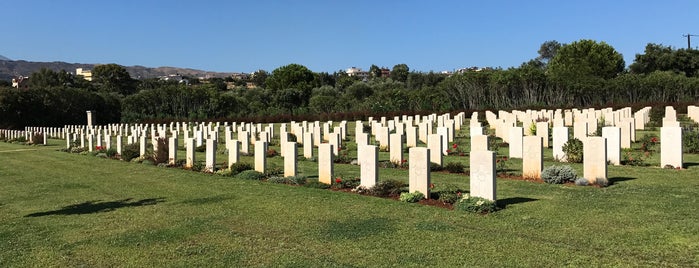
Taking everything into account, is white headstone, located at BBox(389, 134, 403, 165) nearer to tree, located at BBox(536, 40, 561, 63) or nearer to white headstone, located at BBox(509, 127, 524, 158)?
white headstone, located at BBox(509, 127, 524, 158)

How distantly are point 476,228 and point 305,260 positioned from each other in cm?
254

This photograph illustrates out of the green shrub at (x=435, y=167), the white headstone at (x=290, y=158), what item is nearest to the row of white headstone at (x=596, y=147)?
the green shrub at (x=435, y=167)

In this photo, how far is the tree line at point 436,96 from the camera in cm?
5003

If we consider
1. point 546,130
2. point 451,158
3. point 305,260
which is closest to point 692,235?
point 305,260

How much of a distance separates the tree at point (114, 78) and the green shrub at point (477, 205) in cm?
10989

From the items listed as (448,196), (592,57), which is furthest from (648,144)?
(592,57)

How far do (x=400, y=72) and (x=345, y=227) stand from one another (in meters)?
116

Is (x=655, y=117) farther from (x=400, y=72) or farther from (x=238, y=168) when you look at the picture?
(x=400, y=72)

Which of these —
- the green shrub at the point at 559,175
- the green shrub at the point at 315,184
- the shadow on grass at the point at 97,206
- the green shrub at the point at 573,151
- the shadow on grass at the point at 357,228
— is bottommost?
the shadow on grass at the point at 97,206

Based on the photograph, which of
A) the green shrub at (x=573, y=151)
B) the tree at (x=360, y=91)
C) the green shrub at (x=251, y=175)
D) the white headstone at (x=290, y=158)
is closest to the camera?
the white headstone at (x=290, y=158)

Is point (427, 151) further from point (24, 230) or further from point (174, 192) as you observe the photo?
point (24, 230)

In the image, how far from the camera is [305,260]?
6324 millimetres

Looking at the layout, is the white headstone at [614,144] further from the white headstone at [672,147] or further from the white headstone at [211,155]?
the white headstone at [211,155]

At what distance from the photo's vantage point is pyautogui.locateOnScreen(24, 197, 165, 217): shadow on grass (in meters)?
9.81
